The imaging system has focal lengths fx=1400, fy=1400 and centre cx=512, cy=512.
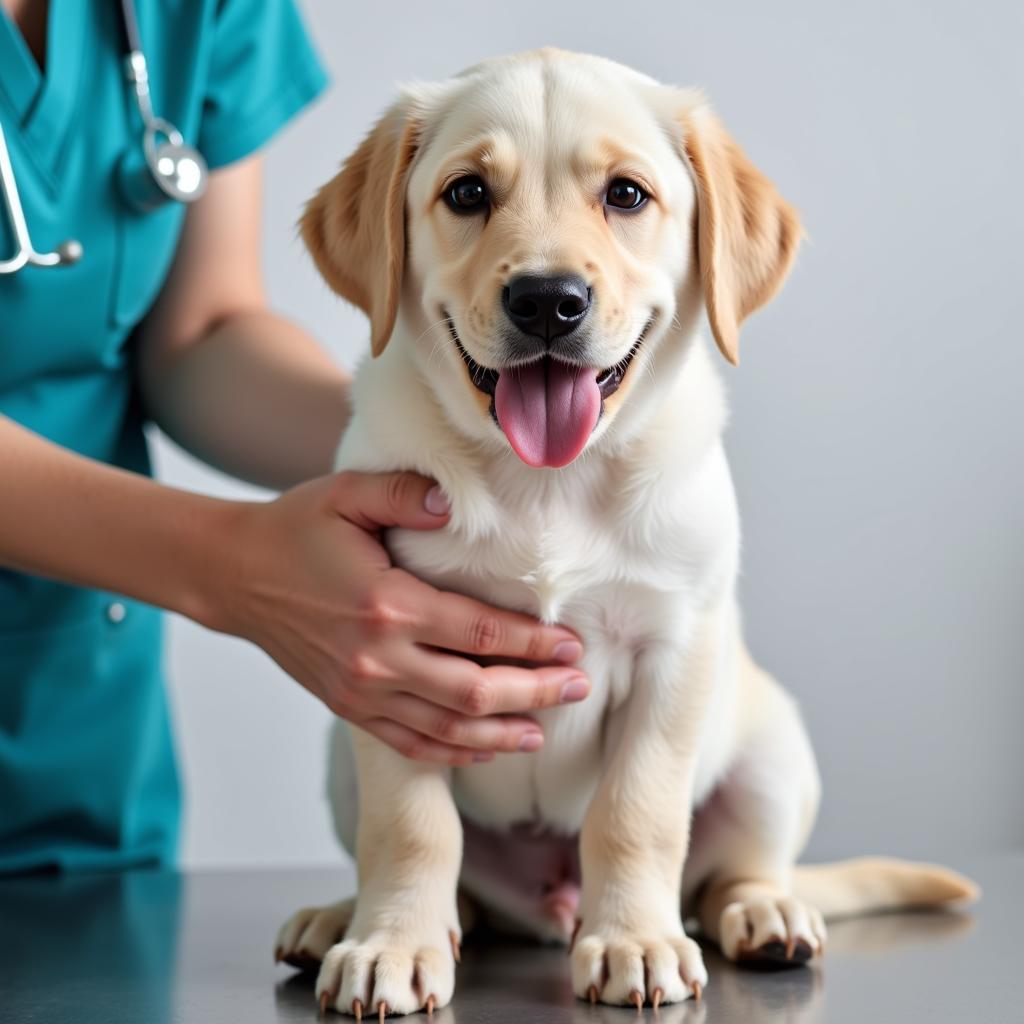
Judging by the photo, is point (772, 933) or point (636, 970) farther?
point (772, 933)

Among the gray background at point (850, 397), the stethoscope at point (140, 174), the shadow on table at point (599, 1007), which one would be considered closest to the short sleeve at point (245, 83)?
the stethoscope at point (140, 174)

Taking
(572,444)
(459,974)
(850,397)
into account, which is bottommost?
(459,974)

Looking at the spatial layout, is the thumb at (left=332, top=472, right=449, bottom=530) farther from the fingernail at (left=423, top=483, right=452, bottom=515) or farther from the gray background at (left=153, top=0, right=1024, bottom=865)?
the gray background at (left=153, top=0, right=1024, bottom=865)

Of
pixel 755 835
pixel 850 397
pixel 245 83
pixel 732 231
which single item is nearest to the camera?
pixel 732 231

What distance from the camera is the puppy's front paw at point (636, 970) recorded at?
1252 mm

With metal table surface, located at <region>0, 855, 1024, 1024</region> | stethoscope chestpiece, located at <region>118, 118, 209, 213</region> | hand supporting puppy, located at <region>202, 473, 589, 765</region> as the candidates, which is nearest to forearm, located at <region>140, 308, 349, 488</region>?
stethoscope chestpiece, located at <region>118, 118, 209, 213</region>

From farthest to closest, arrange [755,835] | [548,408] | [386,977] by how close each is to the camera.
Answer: [755,835], [548,408], [386,977]

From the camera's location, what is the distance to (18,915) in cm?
168

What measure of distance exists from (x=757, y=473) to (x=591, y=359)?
2382 mm

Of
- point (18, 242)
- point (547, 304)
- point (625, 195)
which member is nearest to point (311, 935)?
point (547, 304)

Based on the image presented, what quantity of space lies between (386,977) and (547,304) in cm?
61

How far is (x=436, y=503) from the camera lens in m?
1.38

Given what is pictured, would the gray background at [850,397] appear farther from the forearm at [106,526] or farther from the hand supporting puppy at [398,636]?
the hand supporting puppy at [398,636]

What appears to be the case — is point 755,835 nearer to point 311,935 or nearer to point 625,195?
point 311,935
